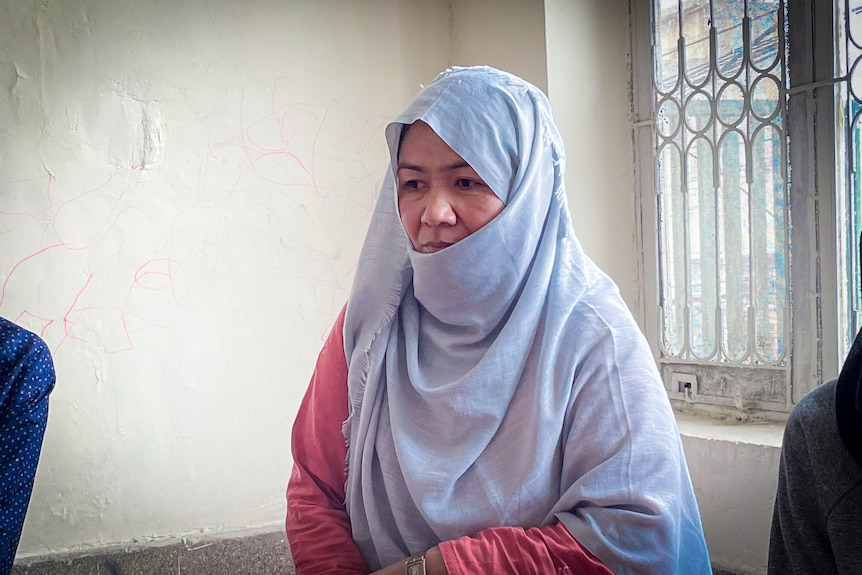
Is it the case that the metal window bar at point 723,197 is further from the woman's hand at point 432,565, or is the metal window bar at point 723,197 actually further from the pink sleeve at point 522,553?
the woman's hand at point 432,565

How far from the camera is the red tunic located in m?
0.96

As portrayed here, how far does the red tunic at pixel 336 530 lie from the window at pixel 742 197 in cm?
118

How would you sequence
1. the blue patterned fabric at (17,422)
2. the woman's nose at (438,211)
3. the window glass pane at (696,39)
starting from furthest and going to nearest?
the window glass pane at (696,39) → the blue patterned fabric at (17,422) → the woman's nose at (438,211)

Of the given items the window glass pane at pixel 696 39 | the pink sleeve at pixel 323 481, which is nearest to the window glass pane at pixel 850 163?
the window glass pane at pixel 696 39

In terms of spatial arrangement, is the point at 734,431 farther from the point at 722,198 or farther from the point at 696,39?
the point at 696,39

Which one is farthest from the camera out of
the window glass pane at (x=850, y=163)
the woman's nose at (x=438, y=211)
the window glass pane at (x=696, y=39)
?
the window glass pane at (x=696, y=39)

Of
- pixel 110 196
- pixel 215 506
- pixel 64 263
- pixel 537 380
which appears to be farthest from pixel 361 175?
pixel 537 380

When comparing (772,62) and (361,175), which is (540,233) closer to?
(772,62)

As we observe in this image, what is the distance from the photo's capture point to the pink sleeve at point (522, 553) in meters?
0.96

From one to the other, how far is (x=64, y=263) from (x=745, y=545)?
195 centimetres

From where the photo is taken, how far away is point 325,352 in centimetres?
131

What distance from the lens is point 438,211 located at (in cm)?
109

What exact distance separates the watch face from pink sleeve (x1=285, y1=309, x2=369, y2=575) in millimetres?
160

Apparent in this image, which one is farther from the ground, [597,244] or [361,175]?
[361,175]
